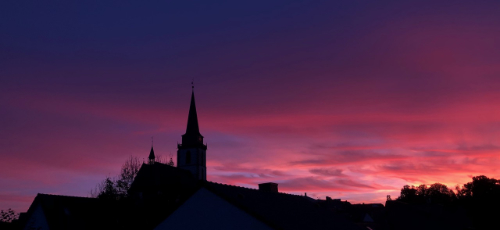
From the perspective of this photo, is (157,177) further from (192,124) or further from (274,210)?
(274,210)

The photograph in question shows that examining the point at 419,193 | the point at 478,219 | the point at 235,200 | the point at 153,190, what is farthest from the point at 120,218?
the point at 419,193

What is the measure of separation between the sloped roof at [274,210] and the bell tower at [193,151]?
70.2 metres

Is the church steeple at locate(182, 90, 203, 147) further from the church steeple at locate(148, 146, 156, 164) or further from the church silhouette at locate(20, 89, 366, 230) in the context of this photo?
the church steeple at locate(148, 146, 156, 164)

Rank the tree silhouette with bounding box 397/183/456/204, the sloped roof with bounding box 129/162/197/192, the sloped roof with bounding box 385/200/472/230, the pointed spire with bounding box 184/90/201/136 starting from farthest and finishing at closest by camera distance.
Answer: the tree silhouette with bounding box 397/183/456/204 → the pointed spire with bounding box 184/90/201/136 → the sloped roof with bounding box 129/162/197/192 → the sloped roof with bounding box 385/200/472/230

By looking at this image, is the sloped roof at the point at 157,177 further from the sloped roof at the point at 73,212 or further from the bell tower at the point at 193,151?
the sloped roof at the point at 73,212

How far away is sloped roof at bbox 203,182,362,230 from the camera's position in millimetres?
27047

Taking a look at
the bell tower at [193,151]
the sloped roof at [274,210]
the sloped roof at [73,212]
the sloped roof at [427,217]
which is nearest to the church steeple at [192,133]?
the bell tower at [193,151]

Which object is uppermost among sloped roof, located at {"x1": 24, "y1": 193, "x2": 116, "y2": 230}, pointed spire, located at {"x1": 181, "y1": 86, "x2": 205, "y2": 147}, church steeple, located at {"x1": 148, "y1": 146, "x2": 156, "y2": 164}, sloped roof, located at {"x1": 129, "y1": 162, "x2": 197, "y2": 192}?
pointed spire, located at {"x1": 181, "y1": 86, "x2": 205, "y2": 147}

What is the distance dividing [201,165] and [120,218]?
5452 cm

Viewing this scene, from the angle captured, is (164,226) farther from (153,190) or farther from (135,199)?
(153,190)

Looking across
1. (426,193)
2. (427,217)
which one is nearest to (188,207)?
(427,217)

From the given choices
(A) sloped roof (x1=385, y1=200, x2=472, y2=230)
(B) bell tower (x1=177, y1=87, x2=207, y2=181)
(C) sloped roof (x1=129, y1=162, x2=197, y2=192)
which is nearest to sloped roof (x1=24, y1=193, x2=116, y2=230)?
(C) sloped roof (x1=129, y1=162, x2=197, y2=192)

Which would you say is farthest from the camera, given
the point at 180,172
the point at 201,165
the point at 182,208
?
the point at 201,165

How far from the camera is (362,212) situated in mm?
97500
